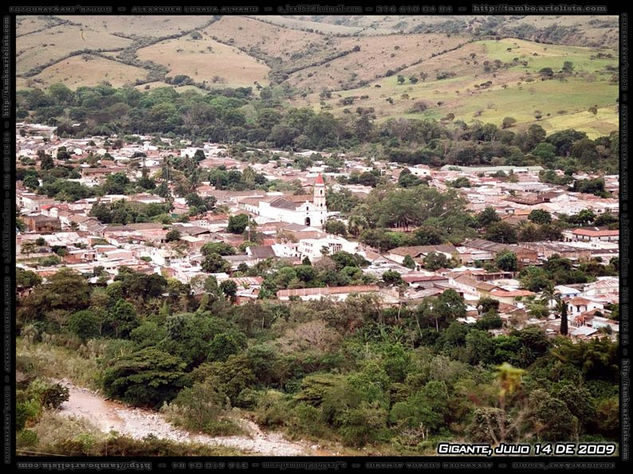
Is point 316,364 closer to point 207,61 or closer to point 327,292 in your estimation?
point 327,292

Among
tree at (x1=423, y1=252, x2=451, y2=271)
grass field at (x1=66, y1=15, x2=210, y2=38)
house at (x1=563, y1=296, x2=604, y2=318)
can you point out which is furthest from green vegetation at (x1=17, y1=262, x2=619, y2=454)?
grass field at (x1=66, y1=15, x2=210, y2=38)

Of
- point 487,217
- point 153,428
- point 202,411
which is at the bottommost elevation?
point 153,428

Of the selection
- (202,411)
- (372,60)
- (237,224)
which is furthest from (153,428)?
(372,60)

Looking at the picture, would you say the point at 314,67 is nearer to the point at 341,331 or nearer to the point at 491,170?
the point at 491,170

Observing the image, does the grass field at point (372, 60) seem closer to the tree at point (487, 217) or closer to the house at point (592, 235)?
the tree at point (487, 217)

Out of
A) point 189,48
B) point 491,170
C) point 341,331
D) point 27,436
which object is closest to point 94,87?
point 189,48

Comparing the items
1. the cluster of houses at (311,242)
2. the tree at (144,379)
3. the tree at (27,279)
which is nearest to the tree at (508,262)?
the cluster of houses at (311,242)
